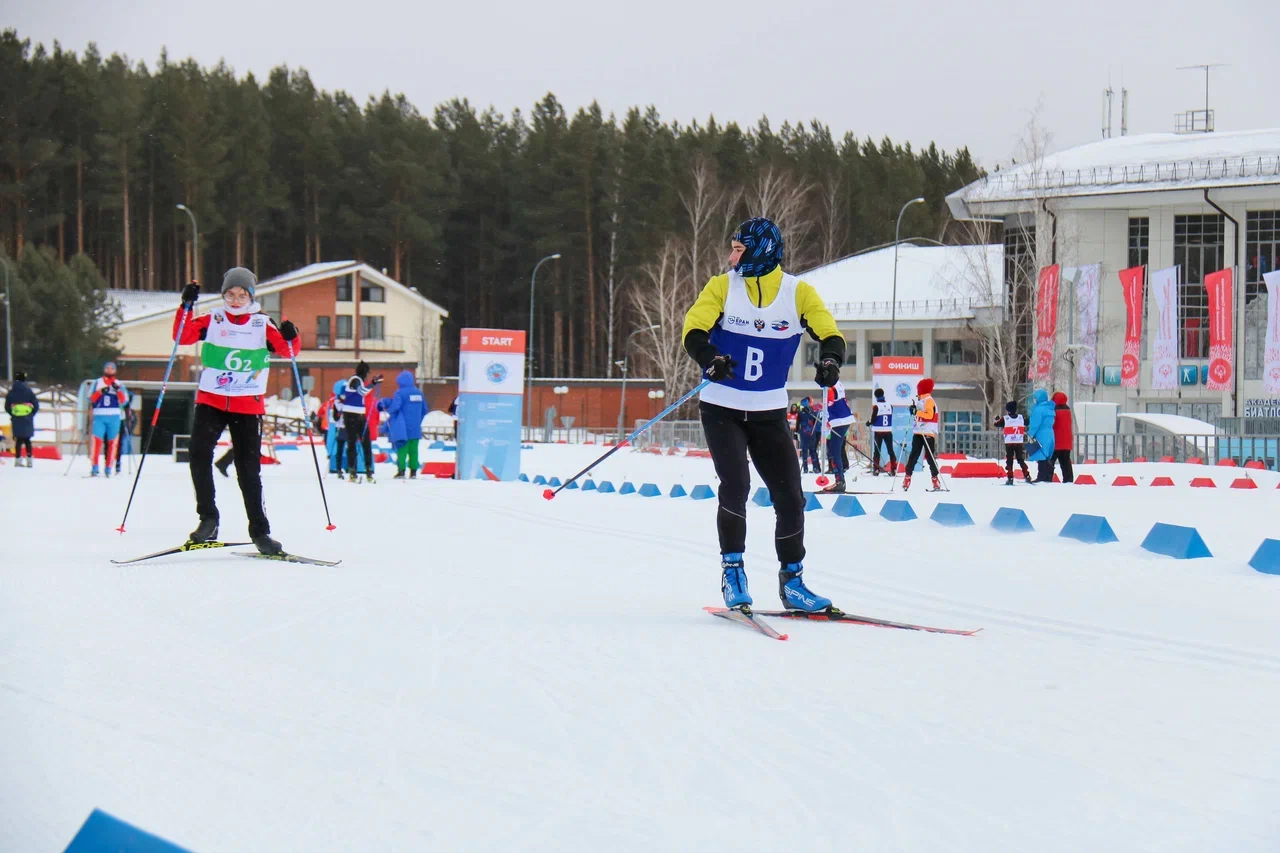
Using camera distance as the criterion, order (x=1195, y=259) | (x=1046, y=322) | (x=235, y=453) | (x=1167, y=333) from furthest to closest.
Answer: (x=1195, y=259) < (x=1046, y=322) < (x=1167, y=333) < (x=235, y=453)

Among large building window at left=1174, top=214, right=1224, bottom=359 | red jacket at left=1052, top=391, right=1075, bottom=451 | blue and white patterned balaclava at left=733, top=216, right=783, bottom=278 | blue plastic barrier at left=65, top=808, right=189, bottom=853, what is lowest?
blue plastic barrier at left=65, top=808, right=189, bottom=853

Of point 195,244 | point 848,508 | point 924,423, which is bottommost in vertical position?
point 848,508

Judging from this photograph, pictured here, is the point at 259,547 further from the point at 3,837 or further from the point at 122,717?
the point at 3,837

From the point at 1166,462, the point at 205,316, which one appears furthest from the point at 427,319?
the point at 205,316

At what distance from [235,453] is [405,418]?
11.2 meters

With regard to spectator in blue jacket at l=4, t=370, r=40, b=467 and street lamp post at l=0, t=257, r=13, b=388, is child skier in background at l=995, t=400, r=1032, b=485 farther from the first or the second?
street lamp post at l=0, t=257, r=13, b=388

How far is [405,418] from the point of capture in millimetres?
18875

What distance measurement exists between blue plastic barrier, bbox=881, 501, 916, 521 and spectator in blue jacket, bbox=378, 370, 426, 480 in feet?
29.1

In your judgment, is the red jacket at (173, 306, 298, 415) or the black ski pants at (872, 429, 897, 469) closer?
the red jacket at (173, 306, 298, 415)

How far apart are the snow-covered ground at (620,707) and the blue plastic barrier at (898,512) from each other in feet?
10.9

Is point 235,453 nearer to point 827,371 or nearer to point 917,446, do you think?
point 827,371

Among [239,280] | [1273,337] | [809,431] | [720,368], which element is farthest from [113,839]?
[1273,337]

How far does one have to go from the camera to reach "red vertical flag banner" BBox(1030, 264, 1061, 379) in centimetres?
3556

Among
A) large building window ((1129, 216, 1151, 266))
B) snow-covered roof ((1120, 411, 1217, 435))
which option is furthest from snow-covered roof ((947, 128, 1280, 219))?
snow-covered roof ((1120, 411, 1217, 435))
